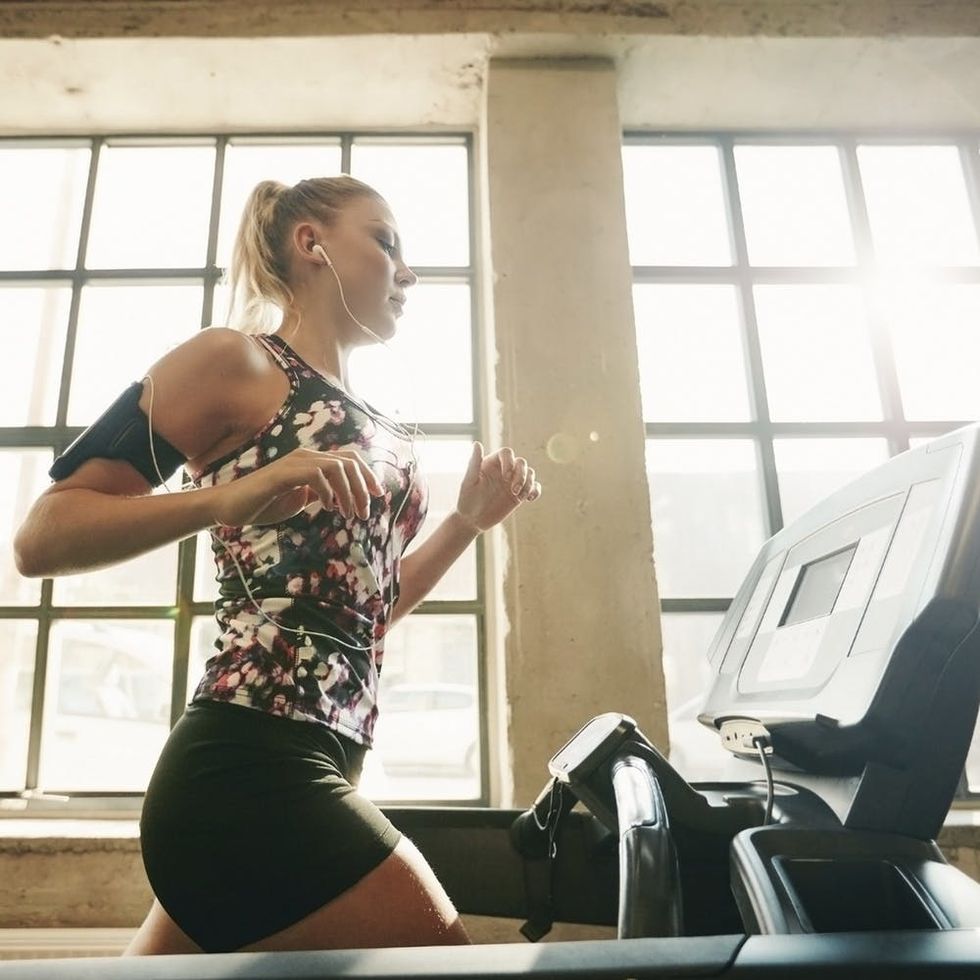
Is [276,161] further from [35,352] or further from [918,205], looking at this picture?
[918,205]

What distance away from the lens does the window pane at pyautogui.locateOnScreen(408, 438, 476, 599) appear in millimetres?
1962

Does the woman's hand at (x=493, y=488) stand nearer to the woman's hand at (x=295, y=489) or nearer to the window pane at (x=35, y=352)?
the woman's hand at (x=295, y=489)

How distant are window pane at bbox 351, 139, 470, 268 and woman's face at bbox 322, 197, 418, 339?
1107 millimetres

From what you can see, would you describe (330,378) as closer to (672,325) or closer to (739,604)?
(739,604)

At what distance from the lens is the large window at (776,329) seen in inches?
80.3

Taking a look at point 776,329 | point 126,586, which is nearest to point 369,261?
point 126,586

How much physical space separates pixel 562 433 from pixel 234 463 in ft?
3.36

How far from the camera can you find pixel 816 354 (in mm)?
2176

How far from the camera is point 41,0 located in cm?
201

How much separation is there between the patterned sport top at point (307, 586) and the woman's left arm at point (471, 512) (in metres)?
0.23

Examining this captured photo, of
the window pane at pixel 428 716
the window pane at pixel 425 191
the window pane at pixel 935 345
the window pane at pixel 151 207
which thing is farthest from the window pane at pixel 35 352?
the window pane at pixel 935 345

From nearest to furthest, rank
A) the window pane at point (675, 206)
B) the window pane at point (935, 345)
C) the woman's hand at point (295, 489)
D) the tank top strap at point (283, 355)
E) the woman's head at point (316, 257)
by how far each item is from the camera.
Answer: the woman's hand at point (295, 489) < the tank top strap at point (283, 355) < the woman's head at point (316, 257) < the window pane at point (935, 345) < the window pane at point (675, 206)

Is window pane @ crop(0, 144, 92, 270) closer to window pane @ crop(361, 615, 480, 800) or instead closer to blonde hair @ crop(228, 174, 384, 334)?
blonde hair @ crop(228, 174, 384, 334)

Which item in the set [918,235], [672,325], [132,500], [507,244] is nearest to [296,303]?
[132,500]
